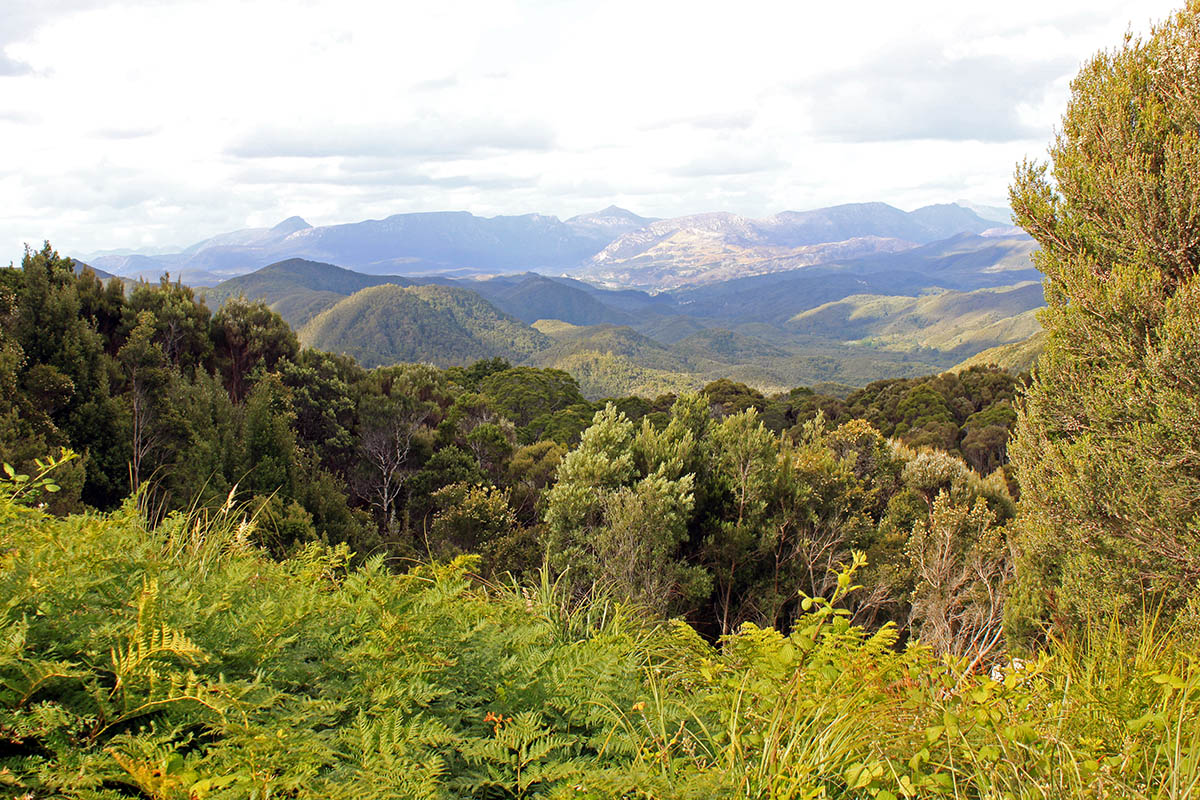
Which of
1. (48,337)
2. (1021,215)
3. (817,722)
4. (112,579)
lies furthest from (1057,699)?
(48,337)

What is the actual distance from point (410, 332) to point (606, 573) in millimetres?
168042

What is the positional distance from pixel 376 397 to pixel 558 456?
5.54 meters

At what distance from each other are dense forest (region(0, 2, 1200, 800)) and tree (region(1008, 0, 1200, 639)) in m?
0.04

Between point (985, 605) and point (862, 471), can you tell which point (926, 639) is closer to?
point (985, 605)

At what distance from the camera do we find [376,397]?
19.4 meters

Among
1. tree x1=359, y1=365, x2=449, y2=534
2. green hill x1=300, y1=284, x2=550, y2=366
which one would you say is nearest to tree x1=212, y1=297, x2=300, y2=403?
tree x1=359, y1=365, x2=449, y2=534

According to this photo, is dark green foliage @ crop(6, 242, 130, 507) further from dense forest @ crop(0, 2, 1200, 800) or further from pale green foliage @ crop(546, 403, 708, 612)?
pale green foliage @ crop(546, 403, 708, 612)

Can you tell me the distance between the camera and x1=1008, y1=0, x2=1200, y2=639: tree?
6.86 m

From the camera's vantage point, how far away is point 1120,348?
293 inches

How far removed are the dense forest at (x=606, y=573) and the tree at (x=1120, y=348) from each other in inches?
1.4

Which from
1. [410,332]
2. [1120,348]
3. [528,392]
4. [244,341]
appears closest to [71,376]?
[244,341]

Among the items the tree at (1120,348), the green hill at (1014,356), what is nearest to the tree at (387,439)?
the tree at (1120,348)

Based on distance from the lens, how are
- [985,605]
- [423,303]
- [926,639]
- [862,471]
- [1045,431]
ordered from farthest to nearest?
[423,303] → [862,471] → [985,605] → [926,639] → [1045,431]

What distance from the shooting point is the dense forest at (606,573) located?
210cm
